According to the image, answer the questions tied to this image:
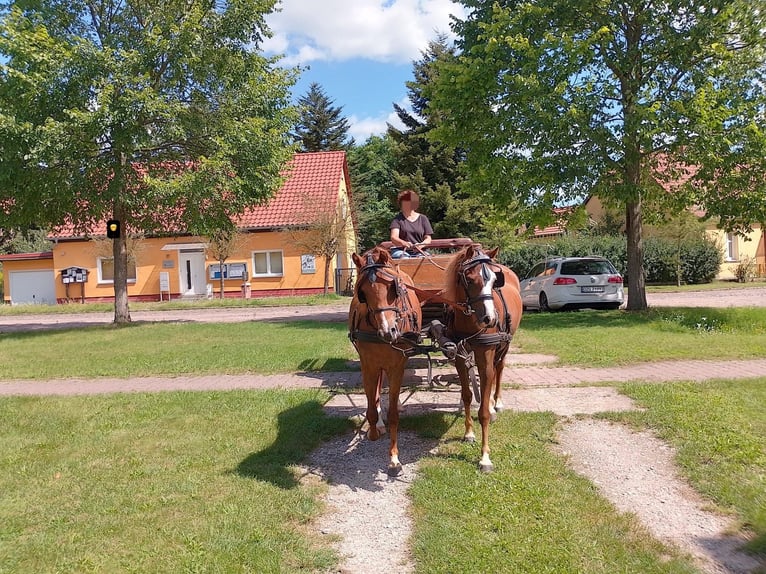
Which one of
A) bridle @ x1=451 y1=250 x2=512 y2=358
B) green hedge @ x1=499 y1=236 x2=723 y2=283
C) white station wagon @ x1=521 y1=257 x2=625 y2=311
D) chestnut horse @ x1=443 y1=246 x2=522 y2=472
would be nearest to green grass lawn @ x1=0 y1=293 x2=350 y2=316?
white station wagon @ x1=521 y1=257 x2=625 y2=311

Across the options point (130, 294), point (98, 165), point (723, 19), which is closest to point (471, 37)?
point (723, 19)

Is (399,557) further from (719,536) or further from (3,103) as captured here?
(3,103)

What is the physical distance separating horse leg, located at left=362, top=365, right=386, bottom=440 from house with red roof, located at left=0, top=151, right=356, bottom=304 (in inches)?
907

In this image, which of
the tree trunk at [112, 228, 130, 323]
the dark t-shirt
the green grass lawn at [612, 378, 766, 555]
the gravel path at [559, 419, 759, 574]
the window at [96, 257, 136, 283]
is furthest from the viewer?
the window at [96, 257, 136, 283]

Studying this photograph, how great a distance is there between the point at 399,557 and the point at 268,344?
29.9 ft

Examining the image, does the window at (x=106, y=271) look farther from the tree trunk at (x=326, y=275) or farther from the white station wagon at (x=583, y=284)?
the white station wagon at (x=583, y=284)

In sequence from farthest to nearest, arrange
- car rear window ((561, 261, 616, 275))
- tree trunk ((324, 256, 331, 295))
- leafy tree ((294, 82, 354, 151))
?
leafy tree ((294, 82, 354, 151)) < tree trunk ((324, 256, 331, 295)) < car rear window ((561, 261, 616, 275))

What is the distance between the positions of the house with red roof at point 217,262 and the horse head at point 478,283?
23.7 meters

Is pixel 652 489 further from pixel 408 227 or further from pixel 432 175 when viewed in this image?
pixel 432 175

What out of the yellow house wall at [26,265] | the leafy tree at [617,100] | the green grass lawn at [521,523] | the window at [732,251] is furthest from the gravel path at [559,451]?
the window at [732,251]

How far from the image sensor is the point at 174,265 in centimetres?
3008

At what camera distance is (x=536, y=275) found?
751 inches

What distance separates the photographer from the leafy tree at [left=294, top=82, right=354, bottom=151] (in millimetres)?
49406

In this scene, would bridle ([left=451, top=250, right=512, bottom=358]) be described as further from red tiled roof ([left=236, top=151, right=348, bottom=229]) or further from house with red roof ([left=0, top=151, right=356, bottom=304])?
house with red roof ([left=0, top=151, right=356, bottom=304])
